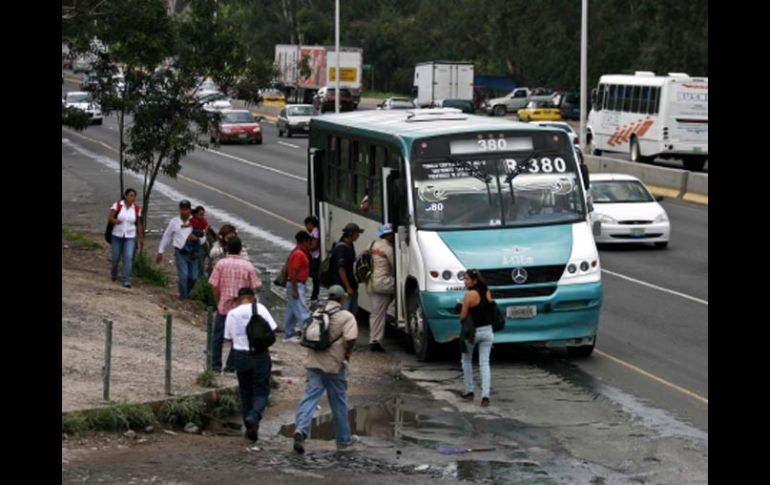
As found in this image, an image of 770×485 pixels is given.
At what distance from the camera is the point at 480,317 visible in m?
16.2

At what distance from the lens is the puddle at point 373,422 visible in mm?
14781

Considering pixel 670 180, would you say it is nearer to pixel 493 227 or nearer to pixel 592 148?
pixel 592 148

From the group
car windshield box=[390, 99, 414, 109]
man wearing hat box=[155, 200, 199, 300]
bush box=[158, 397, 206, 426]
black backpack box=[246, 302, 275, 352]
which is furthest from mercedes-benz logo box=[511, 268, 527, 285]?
car windshield box=[390, 99, 414, 109]

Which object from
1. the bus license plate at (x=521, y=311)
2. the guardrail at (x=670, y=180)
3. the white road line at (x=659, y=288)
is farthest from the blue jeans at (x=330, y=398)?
the guardrail at (x=670, y=180)

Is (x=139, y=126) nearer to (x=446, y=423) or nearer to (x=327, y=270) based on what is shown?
(x=327, y=270)

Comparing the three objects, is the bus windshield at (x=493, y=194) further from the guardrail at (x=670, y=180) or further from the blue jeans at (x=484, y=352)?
the guardrail at (x=670, y=180)

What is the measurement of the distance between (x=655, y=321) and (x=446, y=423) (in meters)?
7.42

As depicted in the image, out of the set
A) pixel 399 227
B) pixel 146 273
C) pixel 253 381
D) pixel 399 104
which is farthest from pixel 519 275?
pixel 399 104

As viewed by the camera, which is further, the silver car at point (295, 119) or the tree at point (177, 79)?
the silver car at point (295, 119)

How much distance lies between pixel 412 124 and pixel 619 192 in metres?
12.1

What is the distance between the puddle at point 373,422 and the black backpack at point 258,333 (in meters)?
1.22

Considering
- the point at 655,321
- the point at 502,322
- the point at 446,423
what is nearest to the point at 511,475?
the point at 446,423
